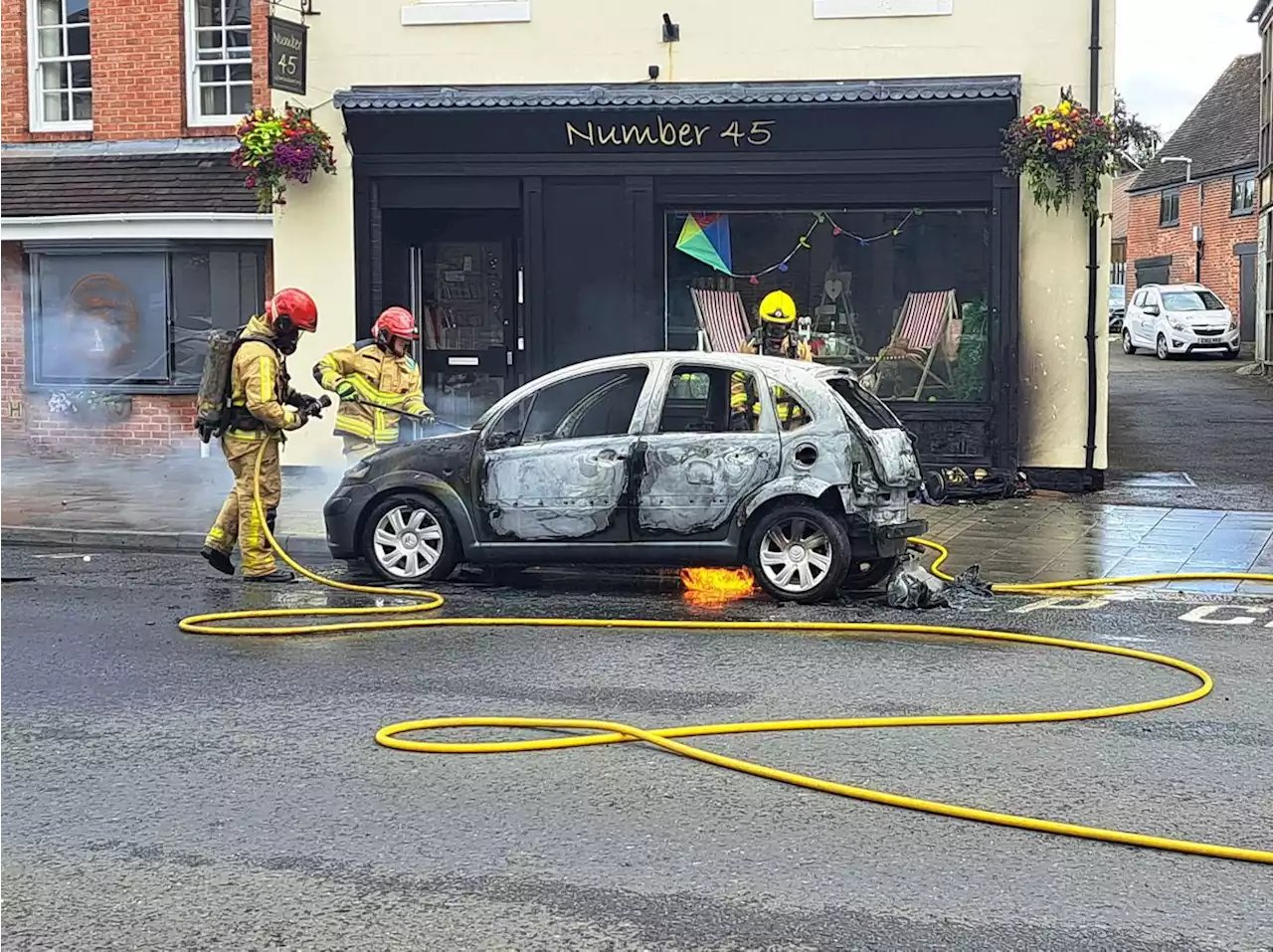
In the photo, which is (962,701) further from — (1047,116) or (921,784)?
(1047,116)

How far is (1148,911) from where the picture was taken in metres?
4.25

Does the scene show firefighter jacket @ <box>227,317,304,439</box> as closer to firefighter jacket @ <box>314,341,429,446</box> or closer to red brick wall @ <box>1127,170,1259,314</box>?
firefighter jacket @ <box>314,341,429,446</box>

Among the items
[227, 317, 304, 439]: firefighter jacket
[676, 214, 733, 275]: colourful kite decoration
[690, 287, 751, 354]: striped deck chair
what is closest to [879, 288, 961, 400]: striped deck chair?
[690, 287, 751, 354]: striped deck chair

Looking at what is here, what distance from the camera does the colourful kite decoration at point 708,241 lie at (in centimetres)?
1492

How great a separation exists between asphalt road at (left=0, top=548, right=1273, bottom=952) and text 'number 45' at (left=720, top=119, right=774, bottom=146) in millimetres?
7305

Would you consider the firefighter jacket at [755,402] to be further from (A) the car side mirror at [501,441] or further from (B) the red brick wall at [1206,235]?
(B) the red brick wall at [1206,235]

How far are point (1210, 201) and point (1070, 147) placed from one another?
3087cm

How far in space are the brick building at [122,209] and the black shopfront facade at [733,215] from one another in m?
2.45

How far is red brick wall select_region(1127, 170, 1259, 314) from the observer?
129 feet

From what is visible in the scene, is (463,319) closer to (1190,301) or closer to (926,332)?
(926,332)

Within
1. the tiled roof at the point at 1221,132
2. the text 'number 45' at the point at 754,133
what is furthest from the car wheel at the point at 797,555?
the tiled roof at the point at 1221,132

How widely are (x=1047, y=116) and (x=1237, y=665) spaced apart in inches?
286

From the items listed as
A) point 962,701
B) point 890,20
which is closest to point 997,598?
point 962,701

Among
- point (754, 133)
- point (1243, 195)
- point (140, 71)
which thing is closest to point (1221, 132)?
point (1243, 195)
